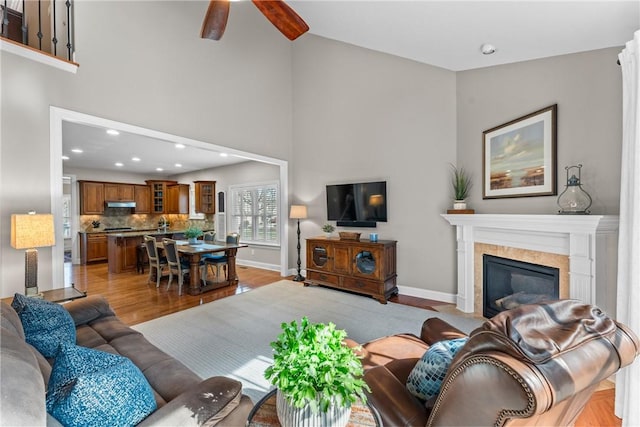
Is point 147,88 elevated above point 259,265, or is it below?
above

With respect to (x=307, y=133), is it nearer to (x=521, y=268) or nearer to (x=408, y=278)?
(x=408, y=278)

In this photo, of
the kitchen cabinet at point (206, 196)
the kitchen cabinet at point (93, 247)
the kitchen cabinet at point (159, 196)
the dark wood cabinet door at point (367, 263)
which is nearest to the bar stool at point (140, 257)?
the kitchen cabinet at point (93, 247)

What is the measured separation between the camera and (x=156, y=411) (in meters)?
1.09

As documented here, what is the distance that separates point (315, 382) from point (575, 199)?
2779mm

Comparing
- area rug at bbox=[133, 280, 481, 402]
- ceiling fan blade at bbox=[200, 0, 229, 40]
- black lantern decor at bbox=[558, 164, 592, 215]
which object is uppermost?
ceiling fan blade at bbox=[200, 0, 229, 40]

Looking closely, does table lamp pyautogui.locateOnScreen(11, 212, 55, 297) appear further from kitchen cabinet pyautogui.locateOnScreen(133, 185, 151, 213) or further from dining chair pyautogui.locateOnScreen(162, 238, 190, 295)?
kitchen cabinet pyautogui.locateOnScreen(133, 185, 151, 213)

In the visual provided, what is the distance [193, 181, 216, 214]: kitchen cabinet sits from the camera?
8039 mm

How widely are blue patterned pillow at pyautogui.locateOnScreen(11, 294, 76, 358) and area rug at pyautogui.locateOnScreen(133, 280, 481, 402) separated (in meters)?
1.03

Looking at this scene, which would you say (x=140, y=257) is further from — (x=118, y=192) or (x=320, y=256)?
(x=320, y=256)

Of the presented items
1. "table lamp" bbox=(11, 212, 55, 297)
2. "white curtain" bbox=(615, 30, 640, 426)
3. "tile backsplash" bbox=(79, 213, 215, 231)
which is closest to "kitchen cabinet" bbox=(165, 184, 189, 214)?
"tile backsplash" bbox=(79, 213, 215, 231)

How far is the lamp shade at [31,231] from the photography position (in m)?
2.27

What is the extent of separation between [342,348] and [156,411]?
2.60ft

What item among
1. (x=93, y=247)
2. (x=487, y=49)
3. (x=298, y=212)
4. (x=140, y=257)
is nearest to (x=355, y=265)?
(x=298, y=212)

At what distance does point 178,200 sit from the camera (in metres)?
8.80
